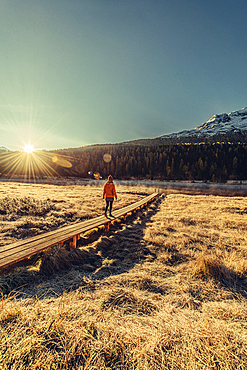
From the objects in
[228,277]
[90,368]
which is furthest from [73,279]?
[228,277]

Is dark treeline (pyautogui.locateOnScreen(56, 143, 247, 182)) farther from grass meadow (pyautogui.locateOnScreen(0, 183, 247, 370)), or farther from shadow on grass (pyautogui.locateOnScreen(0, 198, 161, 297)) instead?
→ grass meadow (pyautogui.locateOnScreen(0, 183, 247, 370))

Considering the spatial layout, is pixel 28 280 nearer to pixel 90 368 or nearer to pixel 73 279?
pixel 73 279

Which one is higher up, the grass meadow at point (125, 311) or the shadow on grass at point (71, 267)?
the grass meadow at point (125, 311)

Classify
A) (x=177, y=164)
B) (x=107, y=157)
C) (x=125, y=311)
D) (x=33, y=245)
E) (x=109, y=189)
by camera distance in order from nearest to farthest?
(x=125, y=311) < (x=33, y=245) < (x=109, y=189) < (x=177, y=164) < (x=107, y=157)

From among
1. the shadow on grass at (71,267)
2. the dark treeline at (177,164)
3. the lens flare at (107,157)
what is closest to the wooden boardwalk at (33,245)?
the shadow on grass at (71,267)

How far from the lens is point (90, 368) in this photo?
149 centimetres

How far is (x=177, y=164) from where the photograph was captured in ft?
Result: 283

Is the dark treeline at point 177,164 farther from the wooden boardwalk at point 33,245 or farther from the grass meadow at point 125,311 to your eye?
the grass meadow at point 125,311

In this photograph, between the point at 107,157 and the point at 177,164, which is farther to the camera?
the point at 107,157

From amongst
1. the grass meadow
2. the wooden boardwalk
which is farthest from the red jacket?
the grass meadow

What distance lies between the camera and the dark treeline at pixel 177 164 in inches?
3039

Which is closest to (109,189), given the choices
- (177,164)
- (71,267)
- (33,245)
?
(33,245)

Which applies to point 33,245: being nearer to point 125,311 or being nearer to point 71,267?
point 71,267

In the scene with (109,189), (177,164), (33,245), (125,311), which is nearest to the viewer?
(125,311)
